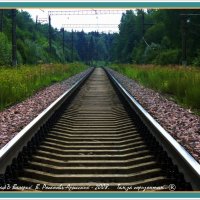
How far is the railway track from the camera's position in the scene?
16.5 ft

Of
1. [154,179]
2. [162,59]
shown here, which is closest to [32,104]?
[154,179]

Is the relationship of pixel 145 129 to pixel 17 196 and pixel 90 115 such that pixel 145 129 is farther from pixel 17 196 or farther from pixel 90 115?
pixel 17 196

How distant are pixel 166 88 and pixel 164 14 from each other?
129ft

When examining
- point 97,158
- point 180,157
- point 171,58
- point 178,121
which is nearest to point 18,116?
point 178,121

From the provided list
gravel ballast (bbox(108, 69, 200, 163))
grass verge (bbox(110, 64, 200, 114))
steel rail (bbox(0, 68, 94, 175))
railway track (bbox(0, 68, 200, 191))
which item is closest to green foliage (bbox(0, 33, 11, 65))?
grass verge (bbox(110, 64, 200, 114))

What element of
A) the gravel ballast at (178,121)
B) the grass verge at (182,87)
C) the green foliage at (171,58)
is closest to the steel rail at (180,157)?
the gravel ballast at (178,121)

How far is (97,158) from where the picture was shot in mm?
6273

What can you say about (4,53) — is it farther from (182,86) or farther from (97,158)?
(97,158)

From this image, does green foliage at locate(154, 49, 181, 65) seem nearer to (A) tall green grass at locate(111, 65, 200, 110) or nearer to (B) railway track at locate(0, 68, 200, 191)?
(A) tall green grass at locate(111, 65, 200, 110)

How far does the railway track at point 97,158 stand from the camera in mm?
5016

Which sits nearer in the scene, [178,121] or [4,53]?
[178,121]

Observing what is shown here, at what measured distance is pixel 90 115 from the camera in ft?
35.1

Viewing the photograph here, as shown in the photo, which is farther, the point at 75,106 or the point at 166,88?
the point at 166,88

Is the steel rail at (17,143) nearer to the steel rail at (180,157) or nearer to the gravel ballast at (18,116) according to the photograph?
the gravel ballast at (18,116)
